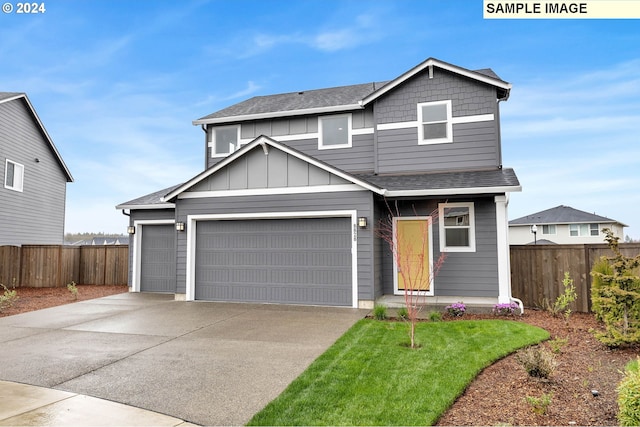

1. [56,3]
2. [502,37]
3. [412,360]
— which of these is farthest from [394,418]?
[502,37]

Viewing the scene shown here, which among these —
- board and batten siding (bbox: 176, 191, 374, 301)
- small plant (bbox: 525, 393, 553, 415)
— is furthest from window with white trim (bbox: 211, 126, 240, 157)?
small plant (bbox: 525, 393, 553, 415)

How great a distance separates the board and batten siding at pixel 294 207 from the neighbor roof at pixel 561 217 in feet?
97.1

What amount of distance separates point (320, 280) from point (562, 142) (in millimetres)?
16876

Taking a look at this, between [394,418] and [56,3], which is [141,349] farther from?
[56,3]

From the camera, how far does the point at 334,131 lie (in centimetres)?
1248

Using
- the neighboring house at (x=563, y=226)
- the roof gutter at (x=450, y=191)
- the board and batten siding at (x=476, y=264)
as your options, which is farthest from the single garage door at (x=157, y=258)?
the neighboring house at (x=563, y=226)

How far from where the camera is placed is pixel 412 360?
5121mm

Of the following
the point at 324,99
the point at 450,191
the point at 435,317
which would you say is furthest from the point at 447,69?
the point at 435,317

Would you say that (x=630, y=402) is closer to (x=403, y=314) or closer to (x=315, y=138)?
(x=403, y=314)

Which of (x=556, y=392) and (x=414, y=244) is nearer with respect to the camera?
(x=556, y=392)

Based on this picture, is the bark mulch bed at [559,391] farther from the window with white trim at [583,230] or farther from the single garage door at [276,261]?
the window with white trim at [583,230]

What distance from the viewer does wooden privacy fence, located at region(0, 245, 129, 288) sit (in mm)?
14797

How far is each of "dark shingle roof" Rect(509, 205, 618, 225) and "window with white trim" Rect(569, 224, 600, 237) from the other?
1.84ft

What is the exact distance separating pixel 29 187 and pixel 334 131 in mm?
14944
